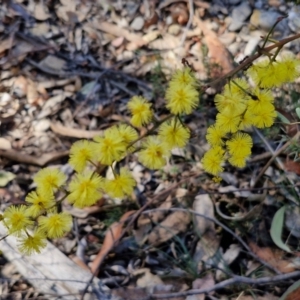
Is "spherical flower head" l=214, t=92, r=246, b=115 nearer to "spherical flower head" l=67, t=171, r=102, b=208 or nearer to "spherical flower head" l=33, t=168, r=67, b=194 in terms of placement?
"spherical flower head" l=67, t=171, r=102, b=208

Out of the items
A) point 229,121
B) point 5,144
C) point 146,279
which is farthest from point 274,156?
point 5,144

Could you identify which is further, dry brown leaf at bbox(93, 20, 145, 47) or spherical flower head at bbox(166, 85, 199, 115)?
dry brown leaf at bbox(93, 20, 145, 47)

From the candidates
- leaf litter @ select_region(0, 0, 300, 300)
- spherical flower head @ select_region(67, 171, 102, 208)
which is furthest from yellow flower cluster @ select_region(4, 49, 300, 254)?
leaf litter @ select_region(0, 0, 300, 300)

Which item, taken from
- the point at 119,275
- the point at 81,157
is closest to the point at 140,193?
the point at 119,275

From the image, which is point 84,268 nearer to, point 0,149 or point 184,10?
point 0,149

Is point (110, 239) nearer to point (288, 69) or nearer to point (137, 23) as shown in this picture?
point (288, 69)
